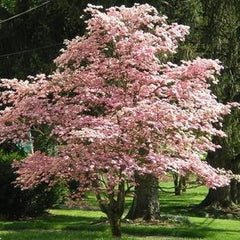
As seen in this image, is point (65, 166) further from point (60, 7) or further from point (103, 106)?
point (60, 7)

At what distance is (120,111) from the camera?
8.48 metres

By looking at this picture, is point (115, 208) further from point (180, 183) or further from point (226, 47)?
point (180, 183)

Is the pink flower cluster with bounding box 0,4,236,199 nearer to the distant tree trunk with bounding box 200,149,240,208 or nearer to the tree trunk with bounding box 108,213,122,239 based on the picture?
the tree trunk with bounding box 108,213,122,239

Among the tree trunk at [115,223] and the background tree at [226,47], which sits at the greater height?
the background tree at [226,47]

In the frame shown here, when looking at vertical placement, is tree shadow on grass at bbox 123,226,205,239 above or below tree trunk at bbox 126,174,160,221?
below

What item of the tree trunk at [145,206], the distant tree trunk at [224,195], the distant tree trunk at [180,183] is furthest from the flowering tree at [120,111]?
the distant tree trunk at [224,195]

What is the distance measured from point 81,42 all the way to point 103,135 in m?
1.97

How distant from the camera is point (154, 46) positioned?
9195 mm

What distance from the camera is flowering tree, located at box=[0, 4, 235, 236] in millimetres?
8406

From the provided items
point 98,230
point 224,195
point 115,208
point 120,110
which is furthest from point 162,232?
point 224,195

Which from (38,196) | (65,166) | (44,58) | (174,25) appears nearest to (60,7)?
(44,58)

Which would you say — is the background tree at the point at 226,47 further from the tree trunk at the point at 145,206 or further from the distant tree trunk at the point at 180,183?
the tree trunk at the point at 145,206

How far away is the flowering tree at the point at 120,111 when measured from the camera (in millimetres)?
8406

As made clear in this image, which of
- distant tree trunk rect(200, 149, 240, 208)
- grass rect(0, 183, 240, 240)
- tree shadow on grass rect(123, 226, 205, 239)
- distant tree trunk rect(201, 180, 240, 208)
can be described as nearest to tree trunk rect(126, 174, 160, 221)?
grass rect(0, 183, 240, 240)
